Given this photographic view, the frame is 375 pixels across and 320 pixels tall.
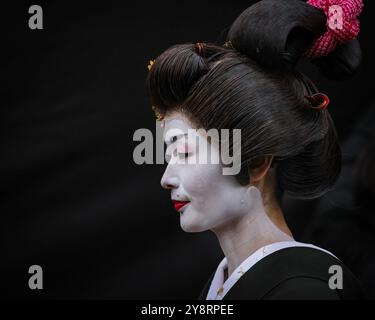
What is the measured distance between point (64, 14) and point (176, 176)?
102cm

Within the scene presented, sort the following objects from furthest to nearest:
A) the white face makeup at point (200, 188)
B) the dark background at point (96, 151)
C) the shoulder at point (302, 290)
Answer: the dark background at point (96, 151)
the white face makeup at point (200, 188)
the shoulder at point (302, 290)

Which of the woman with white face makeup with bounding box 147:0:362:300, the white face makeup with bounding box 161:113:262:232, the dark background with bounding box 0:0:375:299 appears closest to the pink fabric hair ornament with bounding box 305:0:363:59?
the woman with white face makeup with bounding box 147:0:362:300

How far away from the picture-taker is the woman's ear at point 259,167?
4.94 feet

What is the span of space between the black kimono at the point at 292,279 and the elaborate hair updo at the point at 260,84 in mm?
198

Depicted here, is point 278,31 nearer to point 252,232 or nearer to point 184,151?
point 184,151

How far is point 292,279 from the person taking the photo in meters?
1.40

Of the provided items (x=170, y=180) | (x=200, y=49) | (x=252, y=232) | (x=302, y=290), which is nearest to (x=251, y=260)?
(x=252, y=232)

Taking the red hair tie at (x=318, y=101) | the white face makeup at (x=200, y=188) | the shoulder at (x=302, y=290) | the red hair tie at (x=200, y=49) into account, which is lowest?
the shoulder at (x=302, y=290)

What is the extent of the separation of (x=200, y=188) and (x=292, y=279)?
0.29m

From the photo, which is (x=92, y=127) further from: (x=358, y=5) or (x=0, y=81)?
(x=358, y=5)

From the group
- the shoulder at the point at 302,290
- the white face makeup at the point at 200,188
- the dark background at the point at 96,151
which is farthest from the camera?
the dark background at the point at 96,151

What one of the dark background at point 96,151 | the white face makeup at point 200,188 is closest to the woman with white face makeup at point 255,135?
the white face makeup at point 200,188

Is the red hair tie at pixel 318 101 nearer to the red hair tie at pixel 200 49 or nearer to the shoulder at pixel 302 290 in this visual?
the red hair tie at pixel 200 49

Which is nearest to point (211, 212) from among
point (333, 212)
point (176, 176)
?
point (176, 176)
